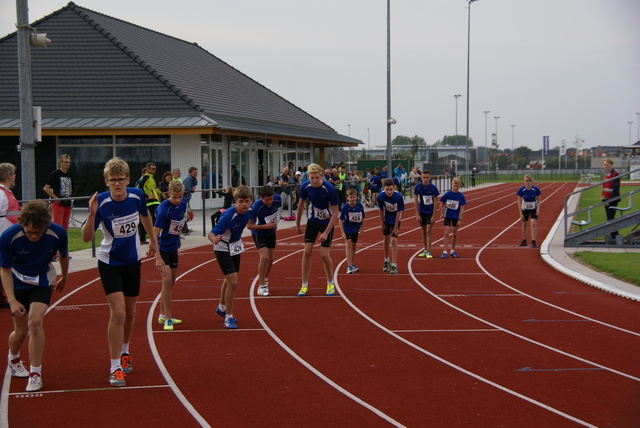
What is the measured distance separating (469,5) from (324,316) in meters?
45.8

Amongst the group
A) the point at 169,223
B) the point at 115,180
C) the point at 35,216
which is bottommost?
the point at 169,223

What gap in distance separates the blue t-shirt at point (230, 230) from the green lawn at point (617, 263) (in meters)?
6.69

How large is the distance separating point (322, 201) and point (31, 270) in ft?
17.5

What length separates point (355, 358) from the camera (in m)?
7.57

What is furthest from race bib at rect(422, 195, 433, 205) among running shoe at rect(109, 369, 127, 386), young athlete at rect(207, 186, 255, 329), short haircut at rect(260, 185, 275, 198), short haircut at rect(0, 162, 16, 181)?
running shoe at rect(109, 369, 127, 386)

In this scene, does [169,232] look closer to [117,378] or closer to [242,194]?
[242,194]

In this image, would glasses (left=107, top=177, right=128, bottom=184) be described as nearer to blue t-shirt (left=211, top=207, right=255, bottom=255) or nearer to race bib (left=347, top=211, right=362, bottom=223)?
blue t-shirt (left=211, top=207, right=255, bottom=255)

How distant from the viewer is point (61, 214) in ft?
49.5

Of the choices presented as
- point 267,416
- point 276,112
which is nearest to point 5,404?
point 267,416

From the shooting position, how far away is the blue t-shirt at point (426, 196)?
1562 centimetres

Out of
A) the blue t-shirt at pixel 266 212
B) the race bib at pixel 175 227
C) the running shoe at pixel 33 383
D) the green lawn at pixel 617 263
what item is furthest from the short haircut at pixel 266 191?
the green lawn at pixel 617 263

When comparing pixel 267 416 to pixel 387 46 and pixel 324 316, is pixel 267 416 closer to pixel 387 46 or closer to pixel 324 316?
pixel 324 316

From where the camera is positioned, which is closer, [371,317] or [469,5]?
[371,317]

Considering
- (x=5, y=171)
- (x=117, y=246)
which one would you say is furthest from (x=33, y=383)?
(x=5, y=171)
